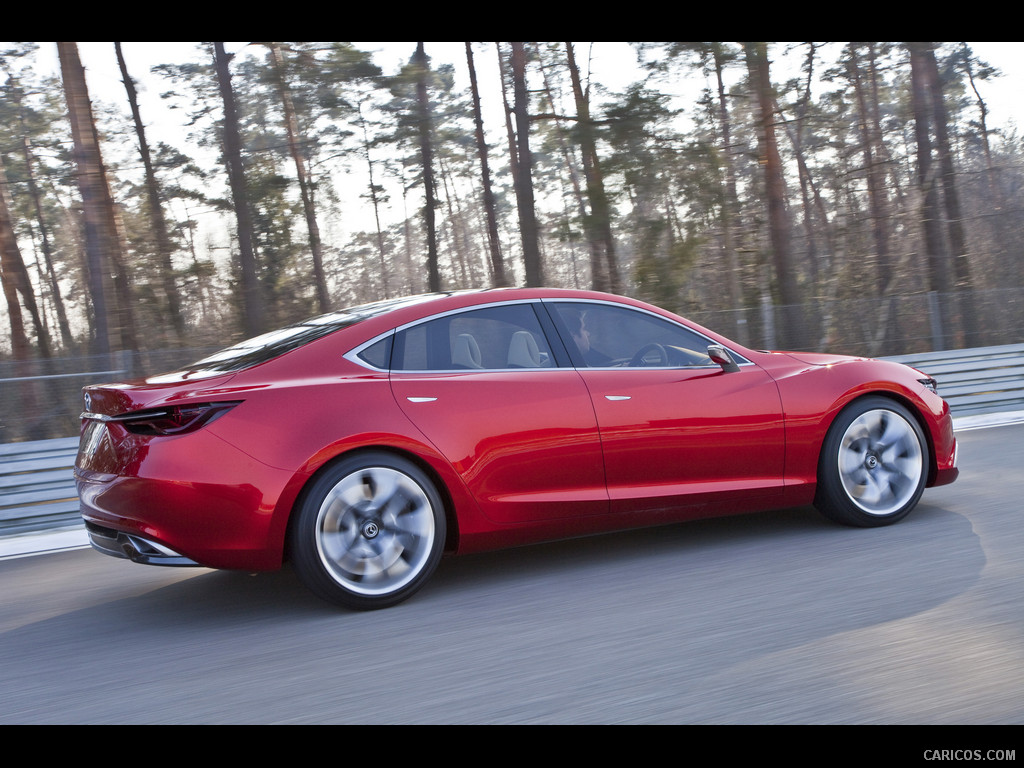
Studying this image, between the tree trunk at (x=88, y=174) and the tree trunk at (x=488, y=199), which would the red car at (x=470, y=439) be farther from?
the tree trunk at (x=488, y=199)

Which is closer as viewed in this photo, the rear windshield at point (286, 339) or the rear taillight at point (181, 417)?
the rear taillight at point (181, 417)

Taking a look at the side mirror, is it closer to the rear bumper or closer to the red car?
the red car

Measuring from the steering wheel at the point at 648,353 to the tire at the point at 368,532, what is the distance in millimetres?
1384

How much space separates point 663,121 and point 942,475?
1317 centimetres

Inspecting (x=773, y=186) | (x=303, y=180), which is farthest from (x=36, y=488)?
(x=303, y=180)

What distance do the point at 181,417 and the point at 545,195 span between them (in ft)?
66.2

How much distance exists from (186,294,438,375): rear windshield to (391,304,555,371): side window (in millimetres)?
245

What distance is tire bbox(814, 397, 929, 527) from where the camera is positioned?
19.1ft

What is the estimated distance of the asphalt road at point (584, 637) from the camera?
3400mm

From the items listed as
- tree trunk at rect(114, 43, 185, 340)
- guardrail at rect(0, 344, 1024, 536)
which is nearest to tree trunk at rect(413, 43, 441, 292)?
tree trunk at rect(114, 43, 185, 340)

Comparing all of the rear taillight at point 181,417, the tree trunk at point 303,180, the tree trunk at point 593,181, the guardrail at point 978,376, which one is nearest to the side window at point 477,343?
the rear taillight at point 181,417

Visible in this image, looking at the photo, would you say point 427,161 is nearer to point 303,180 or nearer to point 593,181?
point 303,180

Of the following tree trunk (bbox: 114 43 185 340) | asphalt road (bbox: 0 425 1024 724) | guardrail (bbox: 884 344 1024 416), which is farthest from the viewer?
tree trunk (bbox: 114 43 185 340)
